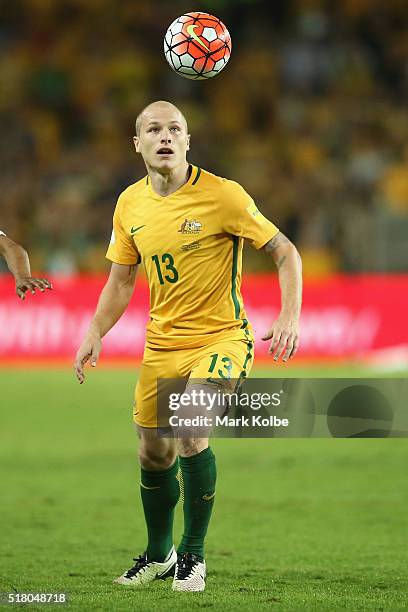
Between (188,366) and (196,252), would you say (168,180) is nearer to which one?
(196,252)

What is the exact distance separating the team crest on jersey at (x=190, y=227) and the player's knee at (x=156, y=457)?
1.05 meters

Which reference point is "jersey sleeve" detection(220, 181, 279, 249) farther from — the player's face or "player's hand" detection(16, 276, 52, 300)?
"player's hand" detection(16, 276, 52, 300)

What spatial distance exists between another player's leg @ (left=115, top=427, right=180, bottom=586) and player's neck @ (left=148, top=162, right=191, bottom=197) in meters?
1.16

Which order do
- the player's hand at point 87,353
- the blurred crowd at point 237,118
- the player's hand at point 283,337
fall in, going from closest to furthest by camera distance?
the player's hand at point 283,337 < the player's hand at point 87,353 < the blurred crowd at point 237,118

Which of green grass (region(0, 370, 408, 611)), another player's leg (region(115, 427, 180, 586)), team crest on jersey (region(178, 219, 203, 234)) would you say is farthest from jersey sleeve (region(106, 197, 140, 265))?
green grass (region(0, 370, 408, 611))

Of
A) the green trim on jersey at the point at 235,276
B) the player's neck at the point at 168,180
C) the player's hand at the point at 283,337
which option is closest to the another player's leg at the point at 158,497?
the green trim on jersey at the point at 235,276

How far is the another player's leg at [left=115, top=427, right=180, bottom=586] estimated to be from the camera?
558 cm

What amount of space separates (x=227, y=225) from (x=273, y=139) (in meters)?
17.0

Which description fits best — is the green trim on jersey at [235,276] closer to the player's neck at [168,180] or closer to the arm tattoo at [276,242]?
the arm tattoo at [276,242]

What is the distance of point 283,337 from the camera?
5078mm

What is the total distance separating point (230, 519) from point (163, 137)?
312cm

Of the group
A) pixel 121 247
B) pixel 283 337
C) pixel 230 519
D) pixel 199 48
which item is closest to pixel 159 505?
pixel 283 337

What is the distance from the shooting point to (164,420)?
5.52 meters

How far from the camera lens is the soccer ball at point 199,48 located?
6.05 metres
